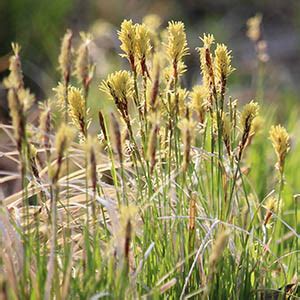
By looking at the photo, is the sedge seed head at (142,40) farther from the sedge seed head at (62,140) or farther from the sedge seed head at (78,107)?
the sedge seed head at (62,140)

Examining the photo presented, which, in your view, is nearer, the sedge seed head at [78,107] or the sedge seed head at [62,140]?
the sedge seed head at [62,140]

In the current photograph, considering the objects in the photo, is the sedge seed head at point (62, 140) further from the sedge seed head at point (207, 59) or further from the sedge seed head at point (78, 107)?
the sedge seed head at point (207, 59)

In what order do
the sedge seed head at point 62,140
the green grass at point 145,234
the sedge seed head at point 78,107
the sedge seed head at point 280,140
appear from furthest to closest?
1. the sedge seed head at point 280,140
2. the sedge seed head at point 78,107
3. the green grass at point 145,234
4. the sedge seed head at point 62,140

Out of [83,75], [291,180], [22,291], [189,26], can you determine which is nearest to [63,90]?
[83,75]

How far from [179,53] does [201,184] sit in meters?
0.63

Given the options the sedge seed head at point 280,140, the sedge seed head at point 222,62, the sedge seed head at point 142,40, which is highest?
the sedge seed head at point 142,40

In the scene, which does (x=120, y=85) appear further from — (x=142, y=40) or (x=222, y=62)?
(x=222, y=62)

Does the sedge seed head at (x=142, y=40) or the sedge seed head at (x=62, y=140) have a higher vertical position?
the sedge seed head at (x=142, y=40)

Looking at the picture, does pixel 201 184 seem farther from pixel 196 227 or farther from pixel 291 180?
pixel 291 180

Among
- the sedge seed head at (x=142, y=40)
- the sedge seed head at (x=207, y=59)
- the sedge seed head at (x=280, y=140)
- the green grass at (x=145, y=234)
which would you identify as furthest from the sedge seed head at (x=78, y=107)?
the sedge seed head at (x=280, y=140)

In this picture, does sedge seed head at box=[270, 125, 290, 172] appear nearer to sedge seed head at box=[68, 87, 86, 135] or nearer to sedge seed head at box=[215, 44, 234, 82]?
sedge seed head at box=[215, 44, 234, 82]

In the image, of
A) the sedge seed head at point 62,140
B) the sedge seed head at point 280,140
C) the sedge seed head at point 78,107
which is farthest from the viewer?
the sedge seed head at point 280,140

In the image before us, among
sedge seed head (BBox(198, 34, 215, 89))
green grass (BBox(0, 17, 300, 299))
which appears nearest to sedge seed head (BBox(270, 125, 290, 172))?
green grass (BBox(0, 17, 300, 299))

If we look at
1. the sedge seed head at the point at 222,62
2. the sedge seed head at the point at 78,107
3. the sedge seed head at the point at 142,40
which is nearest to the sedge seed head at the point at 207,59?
the sedge seed head at the point at 222,62
